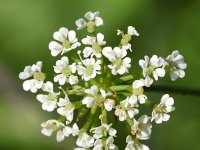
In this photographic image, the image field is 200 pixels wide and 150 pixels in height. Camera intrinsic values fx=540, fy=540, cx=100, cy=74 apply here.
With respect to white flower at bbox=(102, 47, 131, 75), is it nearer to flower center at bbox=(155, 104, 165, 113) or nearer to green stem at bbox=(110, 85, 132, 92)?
green stem at bbox=(110, 85, 132, 92)

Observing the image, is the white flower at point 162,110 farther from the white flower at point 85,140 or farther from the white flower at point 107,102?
the white flower at point 85,140

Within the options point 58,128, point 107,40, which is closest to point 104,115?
point 58,128

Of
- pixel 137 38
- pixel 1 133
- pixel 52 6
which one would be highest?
pixel 52 6

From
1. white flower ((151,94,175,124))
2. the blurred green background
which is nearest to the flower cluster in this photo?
white flower ((151,94,175,124))

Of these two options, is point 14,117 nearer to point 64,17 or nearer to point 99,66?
point 64,17

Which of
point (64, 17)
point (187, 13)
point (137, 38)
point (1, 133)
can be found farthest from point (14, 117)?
point (187, 13)

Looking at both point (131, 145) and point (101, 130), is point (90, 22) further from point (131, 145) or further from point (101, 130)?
point (131, 145)
